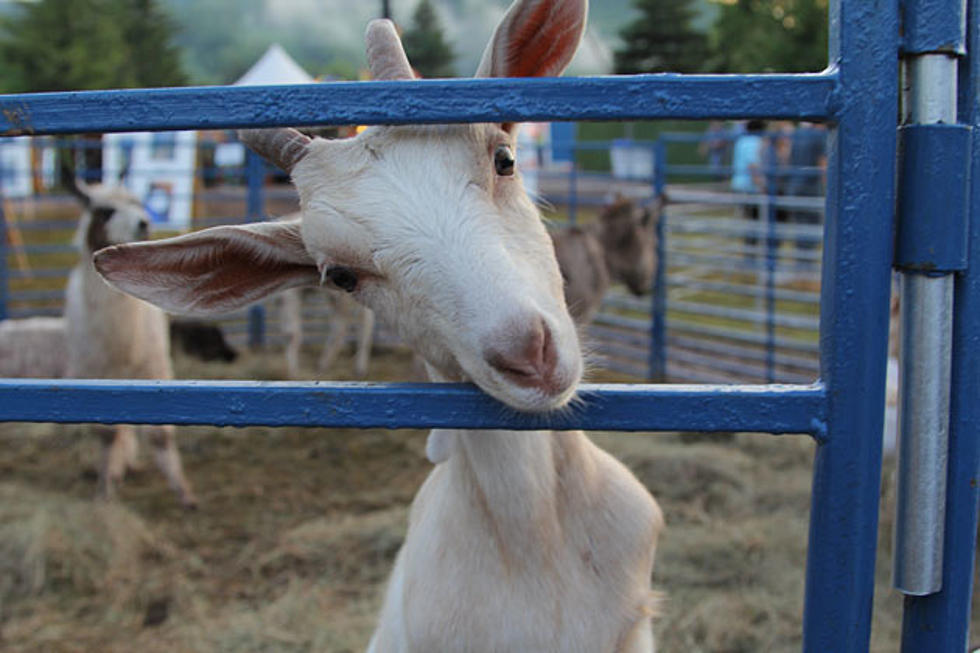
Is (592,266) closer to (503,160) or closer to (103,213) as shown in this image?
Result: (103,213)

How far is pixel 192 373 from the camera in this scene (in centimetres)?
839

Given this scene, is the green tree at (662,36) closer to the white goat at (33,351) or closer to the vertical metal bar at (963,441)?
the white goat at (33,351)

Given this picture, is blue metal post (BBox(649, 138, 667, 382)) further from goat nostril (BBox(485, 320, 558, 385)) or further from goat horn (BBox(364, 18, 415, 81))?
goat nostril (BBox(485, 320, 558, 385))

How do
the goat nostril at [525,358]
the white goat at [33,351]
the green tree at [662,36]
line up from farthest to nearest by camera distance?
1. the green tree at [662,36]
2. the white goat at [33,351]
3. the goat nostril at [525,358]

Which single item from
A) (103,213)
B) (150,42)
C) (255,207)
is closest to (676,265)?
(255,207)

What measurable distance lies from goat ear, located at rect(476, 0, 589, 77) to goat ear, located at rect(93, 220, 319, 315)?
0.51 meters

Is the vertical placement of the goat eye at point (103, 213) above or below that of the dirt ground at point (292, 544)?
above

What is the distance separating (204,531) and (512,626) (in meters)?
3.81

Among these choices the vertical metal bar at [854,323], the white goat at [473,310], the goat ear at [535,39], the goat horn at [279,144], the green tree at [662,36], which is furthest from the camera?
the green tree at [662,36]

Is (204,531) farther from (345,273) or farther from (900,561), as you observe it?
(900,561)

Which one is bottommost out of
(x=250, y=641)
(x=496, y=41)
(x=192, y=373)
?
(x=250, y=641)

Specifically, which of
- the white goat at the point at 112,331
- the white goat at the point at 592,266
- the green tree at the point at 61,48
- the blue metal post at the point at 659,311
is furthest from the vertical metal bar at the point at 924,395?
the green tree at the point at 61,48

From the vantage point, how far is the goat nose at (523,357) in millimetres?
1317

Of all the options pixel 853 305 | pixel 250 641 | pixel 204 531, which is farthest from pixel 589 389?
pixel 204 531
